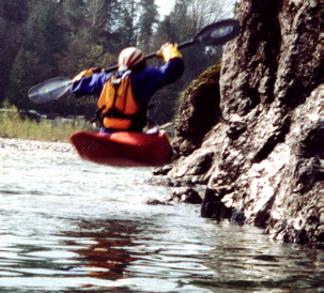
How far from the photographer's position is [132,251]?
417 inches

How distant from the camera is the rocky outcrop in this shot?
12.3 meters

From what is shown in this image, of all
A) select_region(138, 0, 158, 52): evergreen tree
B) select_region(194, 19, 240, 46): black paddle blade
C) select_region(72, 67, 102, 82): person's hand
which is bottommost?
select_region(72, 67, 102, 82): person's hand

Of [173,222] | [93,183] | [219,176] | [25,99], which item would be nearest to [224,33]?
[173,222]

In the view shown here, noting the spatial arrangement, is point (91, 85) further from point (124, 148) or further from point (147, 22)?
point (147, 22)

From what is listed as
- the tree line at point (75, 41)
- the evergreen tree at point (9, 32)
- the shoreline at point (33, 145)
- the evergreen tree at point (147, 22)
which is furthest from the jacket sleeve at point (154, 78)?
the evergreen tree at point (147, 22)

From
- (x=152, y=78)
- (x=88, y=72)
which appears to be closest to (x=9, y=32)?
(x=88, y=72)

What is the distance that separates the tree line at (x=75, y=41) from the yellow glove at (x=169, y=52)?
43.4 metres

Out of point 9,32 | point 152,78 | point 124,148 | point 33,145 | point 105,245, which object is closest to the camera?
point 152,78

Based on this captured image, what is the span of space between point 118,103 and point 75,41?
54811 millimetres

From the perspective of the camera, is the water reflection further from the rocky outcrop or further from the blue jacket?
the rocky outcrop

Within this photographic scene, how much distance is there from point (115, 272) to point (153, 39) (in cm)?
6224

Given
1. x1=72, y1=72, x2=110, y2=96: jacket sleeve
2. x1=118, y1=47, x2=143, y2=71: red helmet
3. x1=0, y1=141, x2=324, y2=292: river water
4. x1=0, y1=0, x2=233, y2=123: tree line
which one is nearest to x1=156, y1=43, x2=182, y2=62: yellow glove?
x1=118, y1=47, x2=143, y2=71: red helmet

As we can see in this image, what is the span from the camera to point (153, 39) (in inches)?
2773

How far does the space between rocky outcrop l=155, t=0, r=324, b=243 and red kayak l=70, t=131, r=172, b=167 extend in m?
1.95
